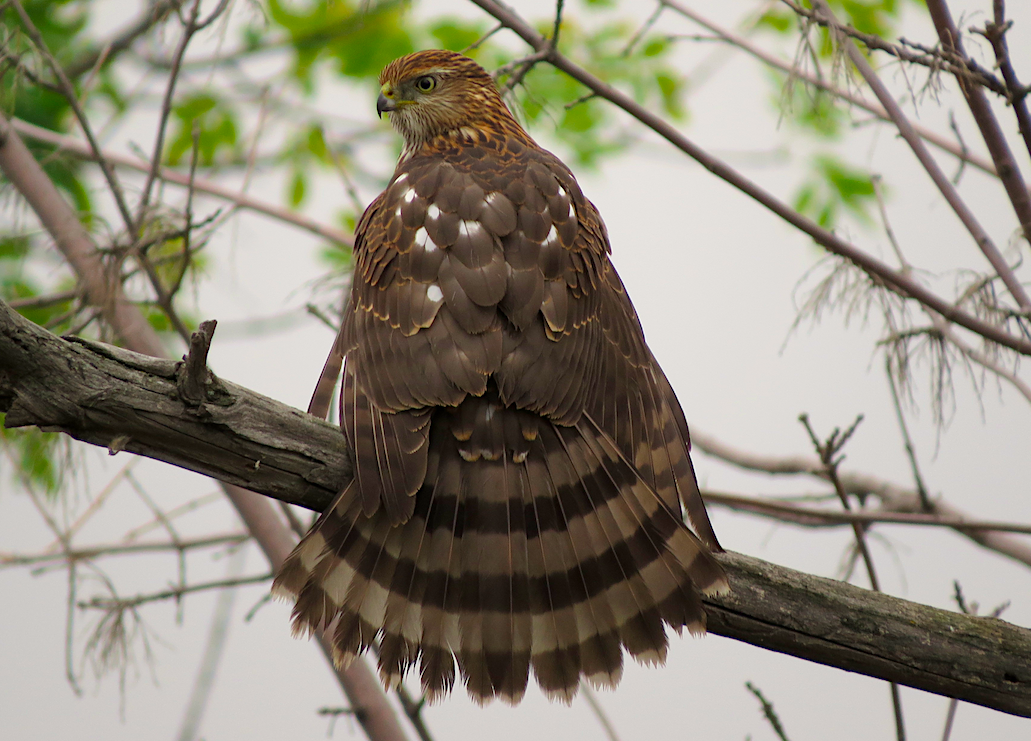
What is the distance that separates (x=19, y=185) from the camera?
309 centimetres

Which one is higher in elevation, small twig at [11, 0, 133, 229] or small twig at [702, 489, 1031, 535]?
small twig at [11, 0, 133, 229]

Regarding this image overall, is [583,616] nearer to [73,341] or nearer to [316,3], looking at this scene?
[73,341]

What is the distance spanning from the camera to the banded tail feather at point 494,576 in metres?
2.05

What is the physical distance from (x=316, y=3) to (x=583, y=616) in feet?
11.8

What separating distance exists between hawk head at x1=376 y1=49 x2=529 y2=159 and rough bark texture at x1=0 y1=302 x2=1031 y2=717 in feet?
4.58

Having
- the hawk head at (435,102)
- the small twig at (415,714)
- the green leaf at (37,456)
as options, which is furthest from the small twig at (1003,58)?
the green leaf at (37,456)

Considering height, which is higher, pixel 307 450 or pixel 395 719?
pixel 307 450

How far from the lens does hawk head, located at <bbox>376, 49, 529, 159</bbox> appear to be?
3068 millimetres

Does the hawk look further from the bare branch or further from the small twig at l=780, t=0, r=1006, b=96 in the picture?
the small twig at l=780, t=0, r=1006, b=96

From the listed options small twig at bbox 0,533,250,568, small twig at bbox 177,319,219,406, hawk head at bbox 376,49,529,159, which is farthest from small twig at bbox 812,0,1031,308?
small twig at bbox 0,533,250,568

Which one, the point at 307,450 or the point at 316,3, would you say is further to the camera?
the point at 316,3

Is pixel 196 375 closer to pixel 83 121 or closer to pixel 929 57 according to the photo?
pixel 83 121

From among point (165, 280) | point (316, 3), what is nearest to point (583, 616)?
point (165, 280)

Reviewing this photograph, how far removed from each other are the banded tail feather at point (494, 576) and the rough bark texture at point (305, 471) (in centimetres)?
13
